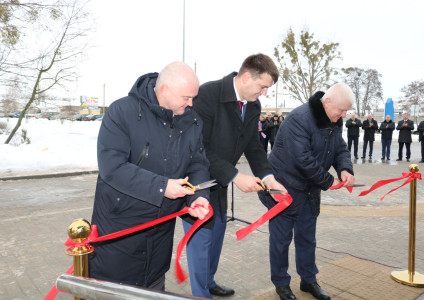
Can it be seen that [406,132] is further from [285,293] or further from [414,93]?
[414,93]

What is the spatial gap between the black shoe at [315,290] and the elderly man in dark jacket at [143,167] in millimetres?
1804

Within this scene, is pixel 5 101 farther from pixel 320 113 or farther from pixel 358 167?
pixel 320 113

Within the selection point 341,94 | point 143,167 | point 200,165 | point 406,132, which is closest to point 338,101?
point 341,94

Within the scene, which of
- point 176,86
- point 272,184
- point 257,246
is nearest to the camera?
point 176,86

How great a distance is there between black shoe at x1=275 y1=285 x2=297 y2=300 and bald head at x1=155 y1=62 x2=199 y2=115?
6.96ft

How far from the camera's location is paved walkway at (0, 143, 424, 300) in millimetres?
3707

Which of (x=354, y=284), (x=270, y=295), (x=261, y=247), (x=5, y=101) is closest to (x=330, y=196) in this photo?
(x=261, y=247)

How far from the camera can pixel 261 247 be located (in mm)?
4922

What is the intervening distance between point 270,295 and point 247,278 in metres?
0.49

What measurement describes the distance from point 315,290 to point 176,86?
96.6 inches

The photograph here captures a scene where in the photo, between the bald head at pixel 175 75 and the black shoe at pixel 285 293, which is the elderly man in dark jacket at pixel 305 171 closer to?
the black shoe at pixel 285 293

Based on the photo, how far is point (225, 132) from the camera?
9.94 ft

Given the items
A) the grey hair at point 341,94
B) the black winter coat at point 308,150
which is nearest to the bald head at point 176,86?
the black winter coat at point 308,150

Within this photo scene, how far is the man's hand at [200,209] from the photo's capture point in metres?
2.29
